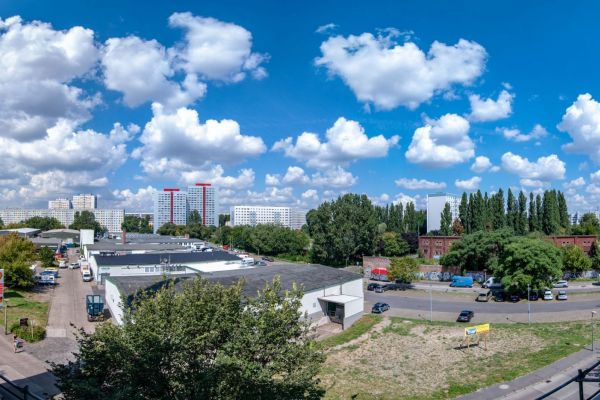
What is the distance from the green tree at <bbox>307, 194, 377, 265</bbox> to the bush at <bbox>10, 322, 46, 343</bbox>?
152ft

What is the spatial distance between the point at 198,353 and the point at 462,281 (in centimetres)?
4591

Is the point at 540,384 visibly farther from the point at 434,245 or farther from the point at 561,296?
the point at 434,245

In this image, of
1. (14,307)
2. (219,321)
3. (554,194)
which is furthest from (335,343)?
(554,194)

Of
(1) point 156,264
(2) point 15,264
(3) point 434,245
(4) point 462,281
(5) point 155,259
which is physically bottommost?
(4) point 462,281

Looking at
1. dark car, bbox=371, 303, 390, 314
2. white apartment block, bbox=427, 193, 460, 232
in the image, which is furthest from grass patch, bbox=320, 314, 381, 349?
white apartment block, bbox=427, 193, 460, 232

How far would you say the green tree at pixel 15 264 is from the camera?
129 ft

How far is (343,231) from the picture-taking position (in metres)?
67.6

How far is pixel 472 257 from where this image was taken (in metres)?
54.1

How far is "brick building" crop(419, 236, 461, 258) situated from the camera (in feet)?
223

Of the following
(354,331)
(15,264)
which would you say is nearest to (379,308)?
(354,331)

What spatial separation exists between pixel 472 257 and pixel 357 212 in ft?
64.8

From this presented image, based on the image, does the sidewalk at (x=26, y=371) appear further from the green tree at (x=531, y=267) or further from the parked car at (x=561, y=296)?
the parked car at (x=561, y=296)

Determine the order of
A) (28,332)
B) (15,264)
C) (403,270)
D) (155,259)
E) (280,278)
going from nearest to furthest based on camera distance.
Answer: (28,332)
(280,278)
(15,264)
(403,270)
(155,259)

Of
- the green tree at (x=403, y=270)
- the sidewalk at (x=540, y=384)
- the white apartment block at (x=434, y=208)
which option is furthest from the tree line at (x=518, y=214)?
the sidewalk at (x=540, y=384)
